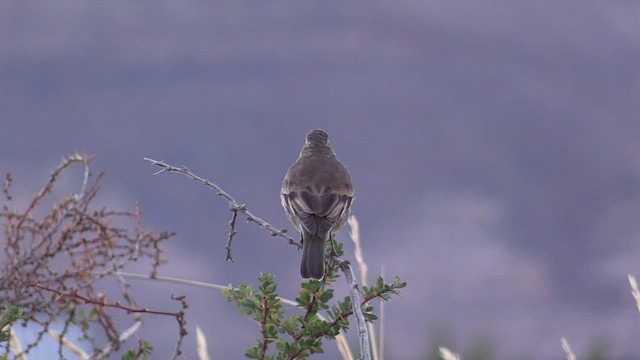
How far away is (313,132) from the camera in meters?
7.18

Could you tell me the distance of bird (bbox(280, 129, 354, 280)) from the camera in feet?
18.7

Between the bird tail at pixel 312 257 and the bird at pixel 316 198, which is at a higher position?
the bird at pixel 316 198

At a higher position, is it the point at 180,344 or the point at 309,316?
the point at 309,316

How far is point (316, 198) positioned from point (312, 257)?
88cm

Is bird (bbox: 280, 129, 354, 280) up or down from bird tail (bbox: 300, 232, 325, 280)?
up

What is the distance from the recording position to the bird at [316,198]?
5.69 m

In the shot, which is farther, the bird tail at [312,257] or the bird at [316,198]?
the bird at [316,198]

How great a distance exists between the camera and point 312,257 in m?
5.16

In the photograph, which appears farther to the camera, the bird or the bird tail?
the bird

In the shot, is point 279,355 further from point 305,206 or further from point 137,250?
point 305,206

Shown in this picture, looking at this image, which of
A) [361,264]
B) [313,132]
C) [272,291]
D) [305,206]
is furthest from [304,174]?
[272,291]

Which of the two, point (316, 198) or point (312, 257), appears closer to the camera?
point (312, 257)

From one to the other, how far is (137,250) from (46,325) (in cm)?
40

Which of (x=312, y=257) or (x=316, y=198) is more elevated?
(x=316, y=198)
